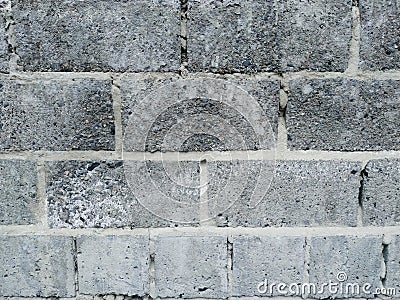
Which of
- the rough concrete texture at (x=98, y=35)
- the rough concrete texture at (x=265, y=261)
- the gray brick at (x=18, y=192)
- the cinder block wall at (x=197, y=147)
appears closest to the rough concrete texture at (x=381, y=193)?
the cinder block wall at (x=197, y=147)

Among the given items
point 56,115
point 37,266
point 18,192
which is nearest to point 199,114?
point 56,115

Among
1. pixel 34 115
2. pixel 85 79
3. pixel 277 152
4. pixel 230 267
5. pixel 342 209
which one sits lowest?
pixel 230 267

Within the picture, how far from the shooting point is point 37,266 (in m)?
1.73

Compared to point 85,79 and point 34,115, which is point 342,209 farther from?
point 34,115

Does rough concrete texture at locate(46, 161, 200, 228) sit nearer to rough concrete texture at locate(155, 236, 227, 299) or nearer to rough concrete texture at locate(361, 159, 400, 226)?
rough concrete texture at locate(155, 236, 227, 299)

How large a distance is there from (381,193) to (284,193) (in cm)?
36

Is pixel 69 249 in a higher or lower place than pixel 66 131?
lower

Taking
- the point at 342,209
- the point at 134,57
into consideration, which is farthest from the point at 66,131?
the point at 342,209

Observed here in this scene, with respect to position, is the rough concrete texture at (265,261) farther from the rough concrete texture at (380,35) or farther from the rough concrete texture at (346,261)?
the rough concrete texture at (380,35)

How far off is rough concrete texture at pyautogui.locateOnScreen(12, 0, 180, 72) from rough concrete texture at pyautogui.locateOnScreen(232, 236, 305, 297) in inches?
28.7

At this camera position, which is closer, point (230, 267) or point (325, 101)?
point (325, 101)

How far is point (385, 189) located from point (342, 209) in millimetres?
174

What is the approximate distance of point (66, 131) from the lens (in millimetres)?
1624

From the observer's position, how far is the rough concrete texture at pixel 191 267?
5.59ft
